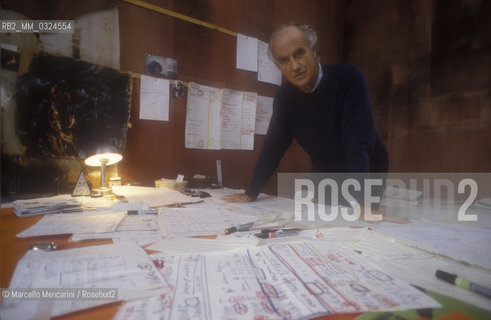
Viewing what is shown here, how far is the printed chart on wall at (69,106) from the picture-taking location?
3.56ft

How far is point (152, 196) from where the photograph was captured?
1109 millimetres

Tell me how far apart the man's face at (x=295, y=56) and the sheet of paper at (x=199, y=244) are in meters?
0.79

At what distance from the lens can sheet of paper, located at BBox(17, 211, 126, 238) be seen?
0.65 meters

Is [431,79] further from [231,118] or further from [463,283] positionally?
[463,283]

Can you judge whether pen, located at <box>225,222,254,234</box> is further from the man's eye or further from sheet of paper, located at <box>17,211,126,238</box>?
the man's eye

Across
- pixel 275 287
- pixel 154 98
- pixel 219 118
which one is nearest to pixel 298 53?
pixel 219 118

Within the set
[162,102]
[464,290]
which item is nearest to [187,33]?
[162,102]

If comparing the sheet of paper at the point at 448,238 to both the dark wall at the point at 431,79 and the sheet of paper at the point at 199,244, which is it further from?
the dark wall at the point at 431,79

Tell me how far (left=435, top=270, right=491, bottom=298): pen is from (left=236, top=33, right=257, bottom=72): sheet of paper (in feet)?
5.01

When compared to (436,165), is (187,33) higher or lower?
higher

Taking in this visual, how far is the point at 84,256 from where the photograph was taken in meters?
0.50

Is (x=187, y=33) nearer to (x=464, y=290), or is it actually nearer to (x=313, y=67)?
(x=313, y=67)

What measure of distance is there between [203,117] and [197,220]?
880mm

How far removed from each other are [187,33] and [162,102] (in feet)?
1.37
